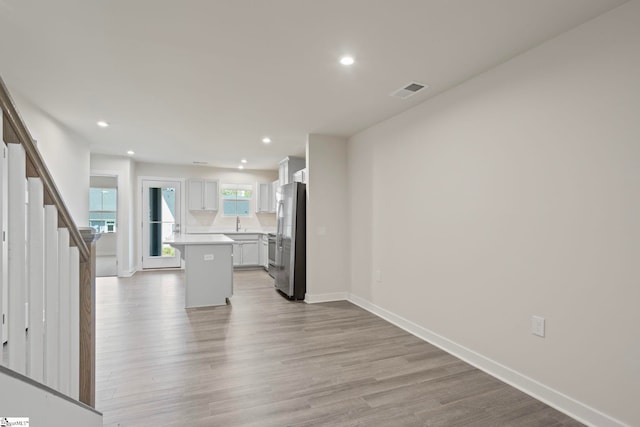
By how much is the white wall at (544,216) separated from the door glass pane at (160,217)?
6.12m

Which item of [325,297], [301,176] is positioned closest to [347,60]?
[301,176]

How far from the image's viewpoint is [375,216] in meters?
4.25

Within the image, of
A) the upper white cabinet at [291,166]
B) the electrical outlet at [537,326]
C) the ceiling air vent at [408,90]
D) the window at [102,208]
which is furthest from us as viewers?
the window at [102,208]

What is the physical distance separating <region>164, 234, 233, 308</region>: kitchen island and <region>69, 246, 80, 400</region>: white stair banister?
292cm

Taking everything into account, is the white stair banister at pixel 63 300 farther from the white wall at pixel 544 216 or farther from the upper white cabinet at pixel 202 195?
the upper white cabinet at pixel 202 195

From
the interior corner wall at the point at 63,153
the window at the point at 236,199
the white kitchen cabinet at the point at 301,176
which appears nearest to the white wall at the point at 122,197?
the interior corner wall at the point at 63,153

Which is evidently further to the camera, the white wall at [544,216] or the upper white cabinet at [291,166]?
the upper white cabinet at [291,166]

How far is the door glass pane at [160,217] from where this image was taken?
7.41 m

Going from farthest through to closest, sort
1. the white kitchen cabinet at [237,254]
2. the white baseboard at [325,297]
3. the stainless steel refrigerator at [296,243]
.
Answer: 1. the white kitchen cabinet at [237,254]
2. the stainless steel refrigerator at [296,243]
3. the white baseboard at [325,297]

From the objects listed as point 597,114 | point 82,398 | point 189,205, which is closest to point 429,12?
point 597,114

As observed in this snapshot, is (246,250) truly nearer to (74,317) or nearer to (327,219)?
(327,219)

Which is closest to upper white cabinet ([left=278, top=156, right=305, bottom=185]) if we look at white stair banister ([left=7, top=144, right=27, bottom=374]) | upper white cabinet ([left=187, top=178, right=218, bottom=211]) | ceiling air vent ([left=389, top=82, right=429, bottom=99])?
upper white cabinet ([left=187, top=178, right=218, bottom=211])

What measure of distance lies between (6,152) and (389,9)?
204 centimetres

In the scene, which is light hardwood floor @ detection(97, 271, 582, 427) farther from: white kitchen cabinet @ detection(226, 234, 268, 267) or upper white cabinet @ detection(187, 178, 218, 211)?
upper white cabinet @ detection(187, 178, 218, 211)
